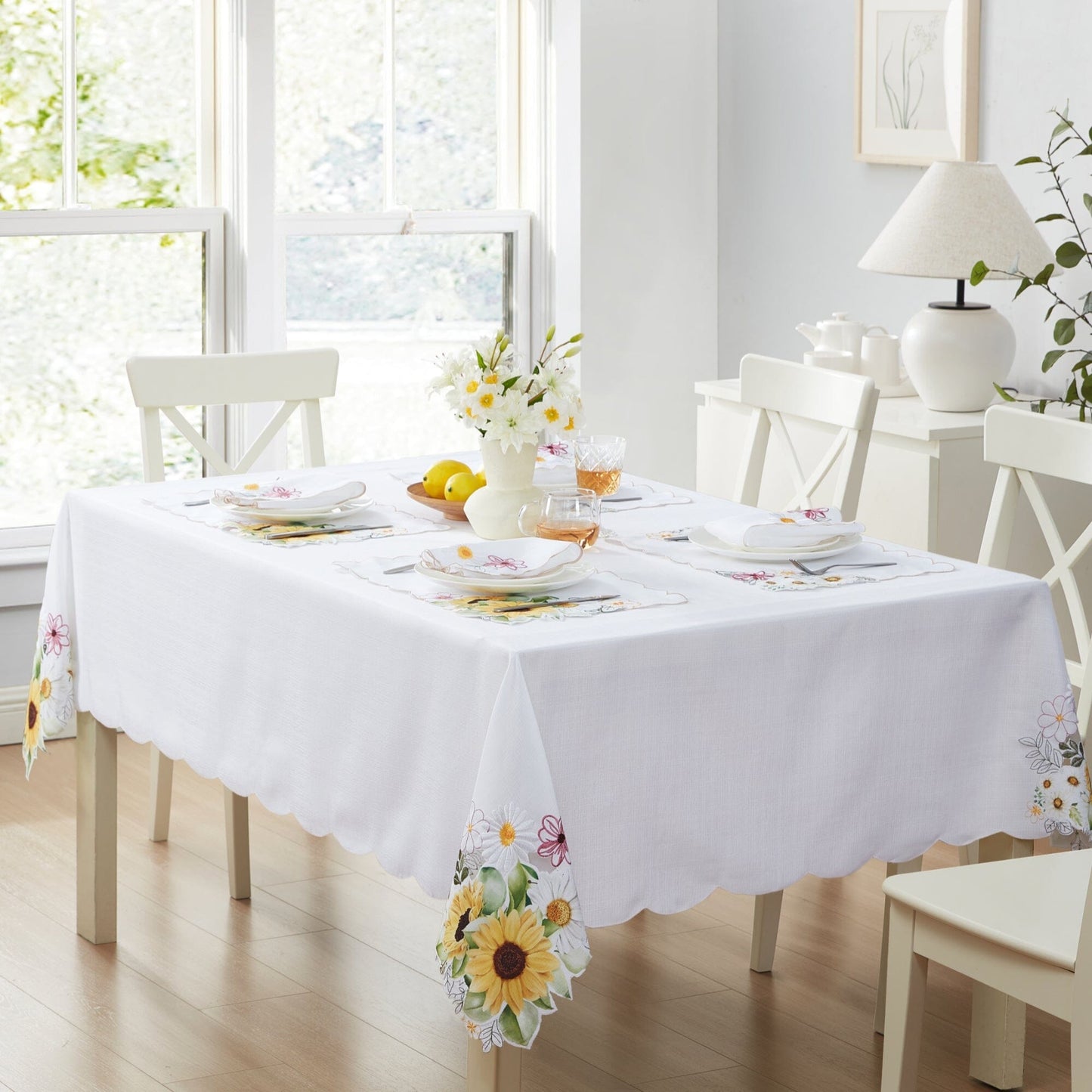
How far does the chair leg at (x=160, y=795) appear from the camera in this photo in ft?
11.2

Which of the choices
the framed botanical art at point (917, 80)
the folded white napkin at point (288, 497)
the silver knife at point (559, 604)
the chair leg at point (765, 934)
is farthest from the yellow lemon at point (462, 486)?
the framed botanical art at point (917, 80)

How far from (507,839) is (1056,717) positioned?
2.61ft

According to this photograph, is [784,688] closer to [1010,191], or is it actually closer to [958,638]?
[958,638]

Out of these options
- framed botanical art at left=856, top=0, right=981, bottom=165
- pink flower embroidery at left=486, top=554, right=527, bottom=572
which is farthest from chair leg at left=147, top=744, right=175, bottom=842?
framed botanical art at left=856, top=0, right=981, bottom=165

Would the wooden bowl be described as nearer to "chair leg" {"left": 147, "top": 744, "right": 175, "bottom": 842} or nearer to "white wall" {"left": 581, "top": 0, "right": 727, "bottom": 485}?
"chair leg" {"left": 147, "top": 744, "right": 175, "bottom": 842}

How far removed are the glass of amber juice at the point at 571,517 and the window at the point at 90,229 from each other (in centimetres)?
225

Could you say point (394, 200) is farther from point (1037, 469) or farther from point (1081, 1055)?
point (1081, 1055)

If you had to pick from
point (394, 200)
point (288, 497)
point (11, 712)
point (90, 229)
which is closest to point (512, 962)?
point (288, 497)

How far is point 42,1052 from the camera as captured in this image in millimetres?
2576

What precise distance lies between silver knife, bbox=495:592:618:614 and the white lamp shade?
1.55 meters

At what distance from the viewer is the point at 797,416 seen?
124 inches

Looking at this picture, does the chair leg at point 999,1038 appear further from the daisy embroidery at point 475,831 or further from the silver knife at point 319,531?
the silver knife at point 319,531

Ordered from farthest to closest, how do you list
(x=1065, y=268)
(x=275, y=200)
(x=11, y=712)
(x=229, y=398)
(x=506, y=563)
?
(x=275, y=200) → (x=11, y=712) → (x=1065, y=268) → (x=229, y=398) → (x=506, y=563)

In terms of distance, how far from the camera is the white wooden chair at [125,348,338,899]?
3.21 metres
